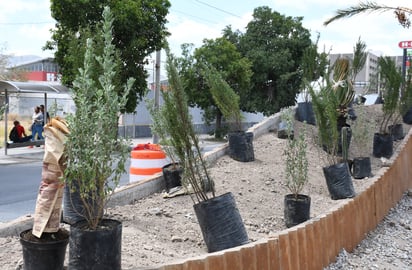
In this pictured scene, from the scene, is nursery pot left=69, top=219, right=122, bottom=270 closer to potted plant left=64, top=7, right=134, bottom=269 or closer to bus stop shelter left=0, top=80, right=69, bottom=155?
potted plant left=64, top=7, right=134, bottom=269

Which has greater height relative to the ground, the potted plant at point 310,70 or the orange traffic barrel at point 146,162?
the potted plant at point 310,70

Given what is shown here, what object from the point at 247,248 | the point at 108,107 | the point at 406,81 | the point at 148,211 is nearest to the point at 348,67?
the point at 406,81

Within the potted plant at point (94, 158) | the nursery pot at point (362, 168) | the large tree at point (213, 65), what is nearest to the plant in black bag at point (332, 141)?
the nursery pot at point (362, 168)

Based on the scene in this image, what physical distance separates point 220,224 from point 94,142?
64.2 inches

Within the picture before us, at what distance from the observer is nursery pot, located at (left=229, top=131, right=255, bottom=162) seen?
25.9ft

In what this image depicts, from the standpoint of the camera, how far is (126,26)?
1459 cm

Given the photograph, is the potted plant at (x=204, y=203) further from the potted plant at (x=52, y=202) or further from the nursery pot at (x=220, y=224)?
the potted plant at (x=52, y=202)

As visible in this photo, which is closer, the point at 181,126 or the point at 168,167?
the point at 181,126

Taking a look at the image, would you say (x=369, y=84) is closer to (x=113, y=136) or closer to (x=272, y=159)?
(x=272, y=159)

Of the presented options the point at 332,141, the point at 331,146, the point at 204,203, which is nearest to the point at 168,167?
the point at 204,203

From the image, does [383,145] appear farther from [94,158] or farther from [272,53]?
[272,53]

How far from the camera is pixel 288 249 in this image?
4090mm

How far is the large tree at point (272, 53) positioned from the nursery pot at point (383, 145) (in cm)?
1567

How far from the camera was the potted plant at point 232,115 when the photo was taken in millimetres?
7836
